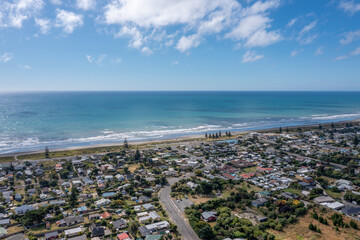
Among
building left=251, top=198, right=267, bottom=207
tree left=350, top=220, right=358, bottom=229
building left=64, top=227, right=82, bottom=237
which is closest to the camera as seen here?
building left=64, top=227, right=82, bottom=237

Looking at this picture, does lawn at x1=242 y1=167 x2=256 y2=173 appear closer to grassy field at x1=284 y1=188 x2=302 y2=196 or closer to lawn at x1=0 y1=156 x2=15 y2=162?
grassy field at x1=284 y1=188 x2=302 y2=196

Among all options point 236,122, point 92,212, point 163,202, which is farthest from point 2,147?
point 236,122

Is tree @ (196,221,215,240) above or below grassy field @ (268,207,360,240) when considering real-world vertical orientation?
above

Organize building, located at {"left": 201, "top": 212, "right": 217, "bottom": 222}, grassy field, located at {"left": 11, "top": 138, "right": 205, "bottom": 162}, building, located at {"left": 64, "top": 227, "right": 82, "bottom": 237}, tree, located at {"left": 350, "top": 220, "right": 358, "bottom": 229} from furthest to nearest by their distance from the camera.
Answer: grassy field, located at {"left": 11, "top": 138, "right": 205, "bottom": 162}, building, located at {"left": 201, "top": 212, "right": 217, "bottom": 222}, tree, located at {"left": 350, "top": 220, "right": 358, "bottom": 229}, building, located at {"left": 64, "top": 227, "right": 82, "bottom": 237}

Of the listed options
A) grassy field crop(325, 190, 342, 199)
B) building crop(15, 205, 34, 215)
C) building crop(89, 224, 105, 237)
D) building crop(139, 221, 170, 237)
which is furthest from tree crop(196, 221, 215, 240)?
building crop(15, 205, 34, 215)

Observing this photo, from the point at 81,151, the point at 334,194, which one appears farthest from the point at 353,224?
the point at 81,151

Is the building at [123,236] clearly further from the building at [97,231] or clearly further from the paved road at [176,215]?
the paved road at [176,215]
